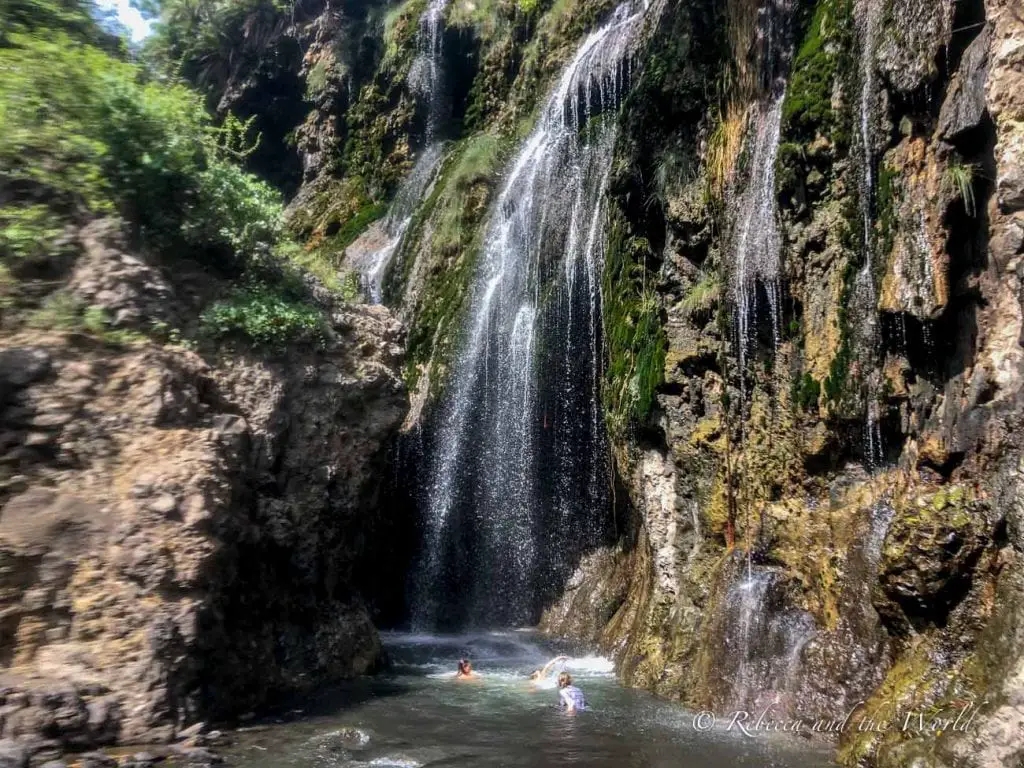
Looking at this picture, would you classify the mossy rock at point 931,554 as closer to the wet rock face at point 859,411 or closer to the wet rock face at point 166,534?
the wet rock face at point 859,411

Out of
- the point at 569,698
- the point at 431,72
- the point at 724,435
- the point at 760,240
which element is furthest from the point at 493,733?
the point at 431,72

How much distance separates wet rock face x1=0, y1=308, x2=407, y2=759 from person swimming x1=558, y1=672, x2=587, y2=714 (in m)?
3.11

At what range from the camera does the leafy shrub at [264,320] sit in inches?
411

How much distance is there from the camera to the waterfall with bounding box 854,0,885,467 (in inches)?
365

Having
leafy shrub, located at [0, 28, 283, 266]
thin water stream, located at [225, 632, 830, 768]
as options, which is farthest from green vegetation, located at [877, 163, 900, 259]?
leafy shrub, located at [0, 28, 283, 266]

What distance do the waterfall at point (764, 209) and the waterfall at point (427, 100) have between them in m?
13.7

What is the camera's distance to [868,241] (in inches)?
372

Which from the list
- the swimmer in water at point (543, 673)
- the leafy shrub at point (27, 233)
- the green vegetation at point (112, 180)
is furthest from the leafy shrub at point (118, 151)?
the swimmer in water at point (543, 673)

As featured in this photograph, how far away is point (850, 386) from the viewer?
9.48 m

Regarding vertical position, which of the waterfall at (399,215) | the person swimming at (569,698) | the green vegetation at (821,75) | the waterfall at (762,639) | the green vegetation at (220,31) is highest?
the green vegetation at (220,31)

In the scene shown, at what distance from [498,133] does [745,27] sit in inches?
452

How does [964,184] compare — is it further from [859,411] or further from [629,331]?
[629,331]

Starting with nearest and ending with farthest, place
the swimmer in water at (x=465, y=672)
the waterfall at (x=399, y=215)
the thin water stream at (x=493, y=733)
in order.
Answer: the thin water stream at (x=493, y=733) < the swimmer in water at (x=465, y=672) < the waterfall at (x=399, y=215)

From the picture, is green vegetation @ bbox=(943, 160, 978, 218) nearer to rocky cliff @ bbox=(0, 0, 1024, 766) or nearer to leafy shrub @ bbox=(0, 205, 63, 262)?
rocky cliff @ bbox=(0, 0, 1024, 766)
